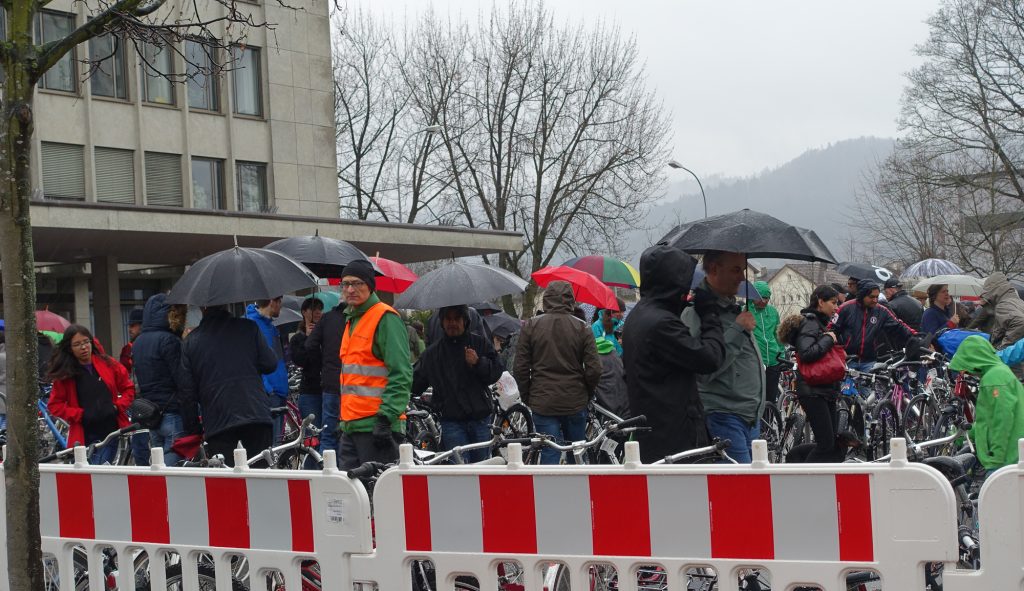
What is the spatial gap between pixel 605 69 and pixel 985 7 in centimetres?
1361

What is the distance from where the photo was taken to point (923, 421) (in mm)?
11383

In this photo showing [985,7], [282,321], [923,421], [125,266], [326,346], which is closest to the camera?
[326,346]

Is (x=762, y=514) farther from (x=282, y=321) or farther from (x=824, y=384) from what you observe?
(x=282, y=321)

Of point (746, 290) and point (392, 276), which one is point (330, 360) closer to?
point (392, 276)

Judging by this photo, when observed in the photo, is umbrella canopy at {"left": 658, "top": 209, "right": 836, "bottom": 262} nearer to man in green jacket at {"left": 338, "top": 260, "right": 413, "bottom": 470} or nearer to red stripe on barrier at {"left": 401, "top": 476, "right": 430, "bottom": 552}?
man in green jacket at {"left": 338, "top": 260, "right": 413, "bottom": 470}

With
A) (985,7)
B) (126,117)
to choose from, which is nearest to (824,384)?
(126,117)

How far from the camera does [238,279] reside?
804cm

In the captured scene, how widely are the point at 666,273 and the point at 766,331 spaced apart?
667 cm

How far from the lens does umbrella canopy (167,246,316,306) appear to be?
7855mm

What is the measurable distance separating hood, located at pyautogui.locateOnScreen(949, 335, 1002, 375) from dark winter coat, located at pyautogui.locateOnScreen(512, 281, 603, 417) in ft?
9.28

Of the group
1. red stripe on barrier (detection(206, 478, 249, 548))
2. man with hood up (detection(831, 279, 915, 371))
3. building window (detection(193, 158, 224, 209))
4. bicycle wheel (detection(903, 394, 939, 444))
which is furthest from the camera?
building window (detection(193, 158, 224, 209))

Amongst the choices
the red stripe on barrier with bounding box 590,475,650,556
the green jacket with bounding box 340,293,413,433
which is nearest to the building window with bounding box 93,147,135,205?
the green jacket with bounding box 340,293,413,433

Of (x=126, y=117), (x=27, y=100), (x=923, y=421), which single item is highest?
(x=126, y=117)

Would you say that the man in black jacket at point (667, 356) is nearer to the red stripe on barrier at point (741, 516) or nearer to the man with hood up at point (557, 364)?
the red stripe on barrier at point (741, 516)
